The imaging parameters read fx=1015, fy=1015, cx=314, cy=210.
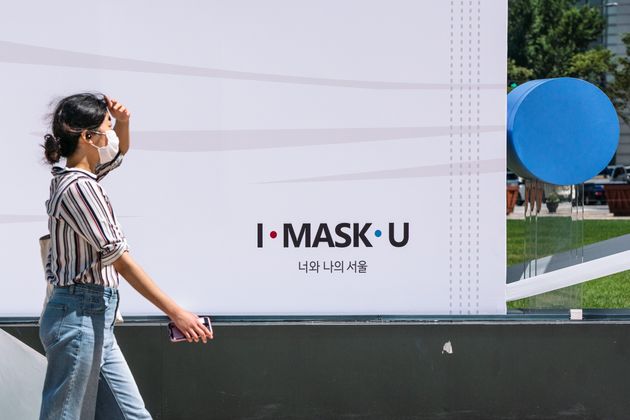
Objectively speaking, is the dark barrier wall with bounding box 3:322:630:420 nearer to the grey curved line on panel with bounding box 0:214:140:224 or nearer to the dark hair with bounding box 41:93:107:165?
the grey curved line on panel with bounding box 0:214:140:224

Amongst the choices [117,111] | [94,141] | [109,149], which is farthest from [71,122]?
[117,111]

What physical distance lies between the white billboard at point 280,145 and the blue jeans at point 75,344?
1.71m

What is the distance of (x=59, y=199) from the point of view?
3.62 meters

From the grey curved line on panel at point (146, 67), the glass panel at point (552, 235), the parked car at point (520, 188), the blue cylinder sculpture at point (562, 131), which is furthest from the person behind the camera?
the parked car at point (520, 188)

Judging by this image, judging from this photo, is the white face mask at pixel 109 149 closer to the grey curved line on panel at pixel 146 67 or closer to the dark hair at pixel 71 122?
the dark hair at pixel 71 122

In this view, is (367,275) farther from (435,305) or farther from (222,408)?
(222,408)

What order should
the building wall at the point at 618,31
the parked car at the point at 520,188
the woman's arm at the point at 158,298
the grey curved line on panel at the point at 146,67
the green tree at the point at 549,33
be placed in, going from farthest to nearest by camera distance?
the building wall at the point at 618,31
the green tree at the point at 549,33
the parked car at the point at 520,188
the grey curved line on panel at the point at 146,67
the woman's arm at the point at 158,298

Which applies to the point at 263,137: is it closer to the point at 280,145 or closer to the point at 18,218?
the point at 280,145

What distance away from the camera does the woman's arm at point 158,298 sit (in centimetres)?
356

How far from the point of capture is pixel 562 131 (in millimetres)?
5691

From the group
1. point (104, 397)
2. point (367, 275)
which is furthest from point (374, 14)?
point (104, 397)

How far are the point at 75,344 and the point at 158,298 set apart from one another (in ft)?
1.13

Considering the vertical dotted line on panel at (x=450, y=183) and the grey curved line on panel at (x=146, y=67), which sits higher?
the grey curved line on panel at (x=146, y=67)

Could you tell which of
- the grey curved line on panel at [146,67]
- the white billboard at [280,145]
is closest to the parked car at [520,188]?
the white billboard at [280,145]
